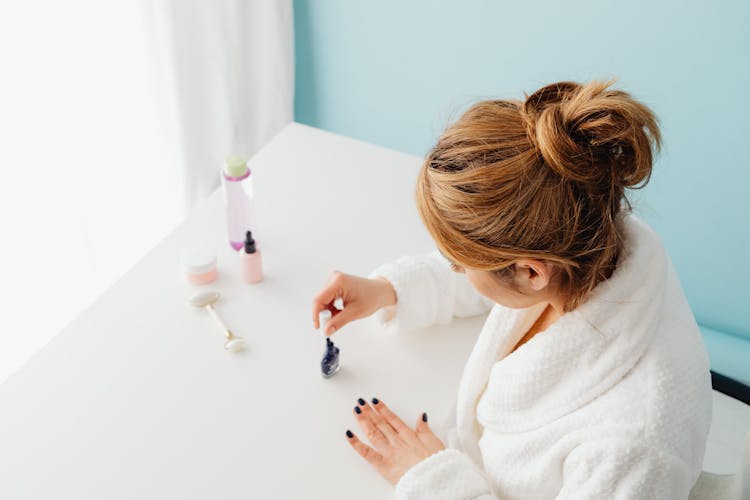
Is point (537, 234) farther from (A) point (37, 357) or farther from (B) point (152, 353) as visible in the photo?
(A) point (37, 357)

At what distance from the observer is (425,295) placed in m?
1.01

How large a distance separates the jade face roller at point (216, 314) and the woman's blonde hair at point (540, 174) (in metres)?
0.42

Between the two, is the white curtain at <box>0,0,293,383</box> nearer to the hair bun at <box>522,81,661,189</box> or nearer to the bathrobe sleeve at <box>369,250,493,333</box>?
the bathrobe sleeve at <box>369,250,493,333</box>

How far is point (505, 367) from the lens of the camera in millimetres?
830

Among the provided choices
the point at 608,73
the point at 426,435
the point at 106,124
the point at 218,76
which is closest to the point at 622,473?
the point at 426,435

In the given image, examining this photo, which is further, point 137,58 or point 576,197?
point 137,58

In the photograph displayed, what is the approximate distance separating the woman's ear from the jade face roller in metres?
0.45

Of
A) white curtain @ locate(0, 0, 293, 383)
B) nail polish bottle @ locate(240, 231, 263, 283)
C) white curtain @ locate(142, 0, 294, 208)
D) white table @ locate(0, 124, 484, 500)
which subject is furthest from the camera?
white curtain @ locate(142, 0, 294, 208)

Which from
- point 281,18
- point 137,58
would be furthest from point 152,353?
point 281,18

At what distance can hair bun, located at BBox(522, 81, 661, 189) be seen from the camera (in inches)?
24.4

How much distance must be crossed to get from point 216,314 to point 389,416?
320mm

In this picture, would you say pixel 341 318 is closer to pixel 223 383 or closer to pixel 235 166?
pixel 223 383

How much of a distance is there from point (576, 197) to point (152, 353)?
25.5 inches

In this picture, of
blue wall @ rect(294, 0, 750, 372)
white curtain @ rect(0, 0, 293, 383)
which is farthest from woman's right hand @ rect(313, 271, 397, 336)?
white curtain @ rect(0, 0, 293, 383)
